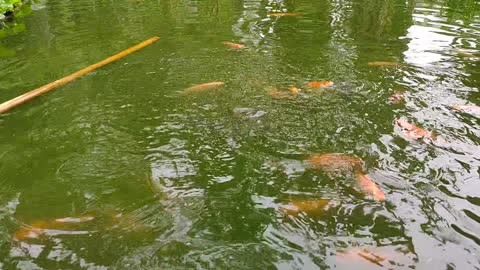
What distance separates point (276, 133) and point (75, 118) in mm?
2657

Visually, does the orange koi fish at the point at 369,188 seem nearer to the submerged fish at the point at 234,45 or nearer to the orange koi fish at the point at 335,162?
→ the orange koi fish at the point at 335,162

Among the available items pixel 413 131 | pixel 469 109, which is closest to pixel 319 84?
pixel 413 131

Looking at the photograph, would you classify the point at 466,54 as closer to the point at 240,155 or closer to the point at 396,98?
the point at 396,98

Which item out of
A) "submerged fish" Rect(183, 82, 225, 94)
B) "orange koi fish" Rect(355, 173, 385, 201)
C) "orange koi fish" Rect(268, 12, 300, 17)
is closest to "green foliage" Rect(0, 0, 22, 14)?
"orange koi fish" Rect(268, 12, 300, 17)

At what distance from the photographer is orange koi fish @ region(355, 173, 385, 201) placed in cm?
397

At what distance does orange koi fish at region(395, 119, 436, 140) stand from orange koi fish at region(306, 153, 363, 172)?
850 millimetres

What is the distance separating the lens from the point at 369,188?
4.07 meters

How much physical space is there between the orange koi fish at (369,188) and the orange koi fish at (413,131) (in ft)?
3.51

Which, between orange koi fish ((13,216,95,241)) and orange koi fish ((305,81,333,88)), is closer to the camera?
orange koi fish ((13,216,95,241))

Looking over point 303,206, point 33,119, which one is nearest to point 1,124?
point 33,119

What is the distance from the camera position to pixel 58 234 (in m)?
3.68

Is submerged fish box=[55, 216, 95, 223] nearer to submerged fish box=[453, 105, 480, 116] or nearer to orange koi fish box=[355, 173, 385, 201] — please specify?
orange koi fish box=[355, 173, 385, 201]

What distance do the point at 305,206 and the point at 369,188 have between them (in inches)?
25.9

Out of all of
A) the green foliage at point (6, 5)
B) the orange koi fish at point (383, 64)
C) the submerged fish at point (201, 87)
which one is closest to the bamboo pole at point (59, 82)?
the submerged fish at point (201, 87)
